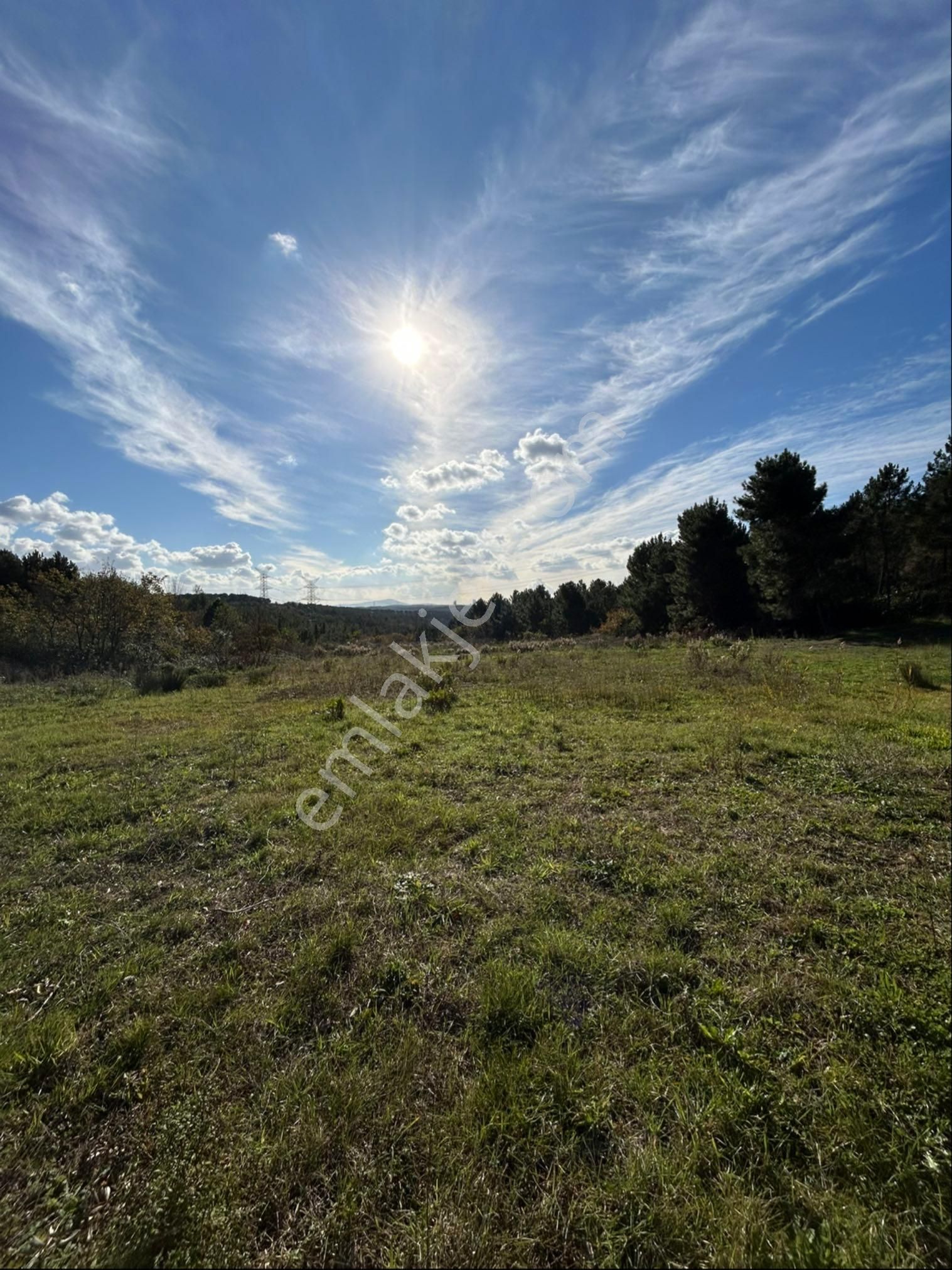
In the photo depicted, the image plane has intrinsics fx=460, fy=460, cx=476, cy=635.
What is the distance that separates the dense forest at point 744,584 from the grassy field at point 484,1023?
16096mm

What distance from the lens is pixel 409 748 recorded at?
7090 mm

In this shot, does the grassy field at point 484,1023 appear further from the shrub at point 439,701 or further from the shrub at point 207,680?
the shrub at point 207,680

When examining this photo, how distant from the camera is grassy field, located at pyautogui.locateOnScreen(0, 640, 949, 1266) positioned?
156 cm

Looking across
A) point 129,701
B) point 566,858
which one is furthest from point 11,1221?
point 129,701

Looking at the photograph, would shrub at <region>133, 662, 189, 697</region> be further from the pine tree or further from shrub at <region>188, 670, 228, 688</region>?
the pine tree

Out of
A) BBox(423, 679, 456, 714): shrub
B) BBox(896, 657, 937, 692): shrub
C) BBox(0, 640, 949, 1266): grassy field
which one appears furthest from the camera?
BBox(896, 657, 937, 692): shrub

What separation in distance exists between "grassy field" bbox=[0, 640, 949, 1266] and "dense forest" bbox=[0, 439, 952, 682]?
16096 millimetres

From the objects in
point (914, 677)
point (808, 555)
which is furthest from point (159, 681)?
point (808, 555)

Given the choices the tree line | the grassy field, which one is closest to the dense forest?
the tree line

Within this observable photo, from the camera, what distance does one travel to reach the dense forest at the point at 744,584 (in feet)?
64.6

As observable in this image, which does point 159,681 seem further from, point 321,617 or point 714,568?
point 321,617

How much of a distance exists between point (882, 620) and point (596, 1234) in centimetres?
3075

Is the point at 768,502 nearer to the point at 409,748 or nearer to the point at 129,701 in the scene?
the point at 409,748

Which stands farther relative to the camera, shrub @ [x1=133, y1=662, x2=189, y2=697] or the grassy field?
shrub @ [x1=133, y1=662, x2=189, y2=697]
